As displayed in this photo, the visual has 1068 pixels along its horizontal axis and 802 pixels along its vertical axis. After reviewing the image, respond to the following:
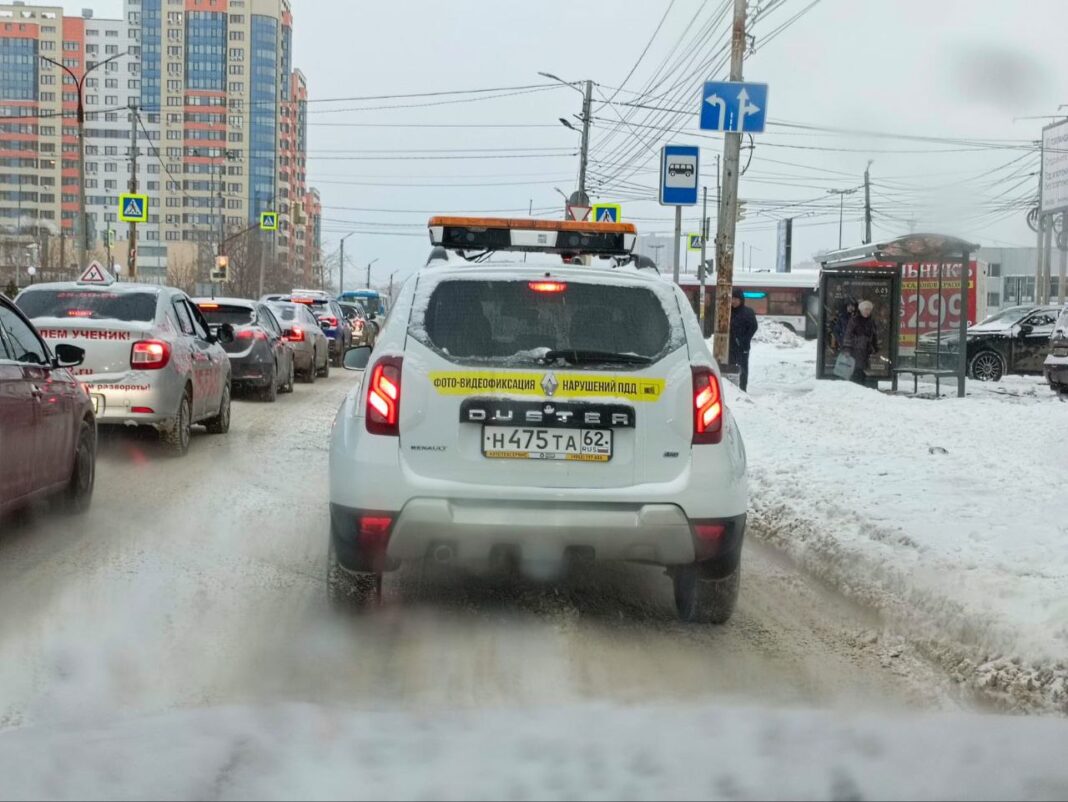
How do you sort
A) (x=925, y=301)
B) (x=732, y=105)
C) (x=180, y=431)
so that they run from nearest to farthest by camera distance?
(x=180, y=431), (x=732, y=105), (x=925, y=301)

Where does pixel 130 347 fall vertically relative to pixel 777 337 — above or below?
above

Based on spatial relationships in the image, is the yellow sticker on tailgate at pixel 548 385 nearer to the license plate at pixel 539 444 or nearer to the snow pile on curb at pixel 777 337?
the license plate at pixel 539 444

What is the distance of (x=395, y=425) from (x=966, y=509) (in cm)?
465

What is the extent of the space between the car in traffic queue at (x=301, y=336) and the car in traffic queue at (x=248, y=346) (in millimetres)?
3291

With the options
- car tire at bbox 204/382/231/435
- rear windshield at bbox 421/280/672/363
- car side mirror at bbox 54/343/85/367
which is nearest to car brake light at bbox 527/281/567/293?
rear windshield at bbox 421/280/672/363

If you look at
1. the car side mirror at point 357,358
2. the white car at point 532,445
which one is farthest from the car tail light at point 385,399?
the car side mirror at point 357,358

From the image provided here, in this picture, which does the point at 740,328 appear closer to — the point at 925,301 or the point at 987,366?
the point at 925,301

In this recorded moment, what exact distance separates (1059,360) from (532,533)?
17.7 metres

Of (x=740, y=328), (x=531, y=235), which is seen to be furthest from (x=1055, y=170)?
(x=531, y=235)

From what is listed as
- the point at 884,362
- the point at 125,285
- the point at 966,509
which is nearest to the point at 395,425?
the point at 966,509

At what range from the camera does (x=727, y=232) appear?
17766mm

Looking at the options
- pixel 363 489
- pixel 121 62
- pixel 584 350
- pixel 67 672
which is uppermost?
pixel 121 62

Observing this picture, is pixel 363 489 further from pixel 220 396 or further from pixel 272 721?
pixel 220 396

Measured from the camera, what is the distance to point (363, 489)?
4.98 m
